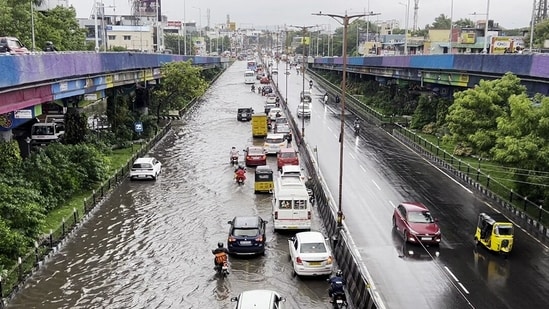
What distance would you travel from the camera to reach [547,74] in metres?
33.4

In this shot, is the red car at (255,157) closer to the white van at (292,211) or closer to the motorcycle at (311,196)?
the motorcycle at (311,196)

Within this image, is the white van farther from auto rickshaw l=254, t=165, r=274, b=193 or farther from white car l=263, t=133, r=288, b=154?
white car l=263, t=133, r=288, b=154

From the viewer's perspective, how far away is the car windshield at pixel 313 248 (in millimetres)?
22938

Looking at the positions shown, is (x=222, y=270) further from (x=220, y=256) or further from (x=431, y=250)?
(x=431, y=250)

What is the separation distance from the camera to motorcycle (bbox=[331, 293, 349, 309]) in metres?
19.9

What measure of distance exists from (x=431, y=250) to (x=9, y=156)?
73.5 ft

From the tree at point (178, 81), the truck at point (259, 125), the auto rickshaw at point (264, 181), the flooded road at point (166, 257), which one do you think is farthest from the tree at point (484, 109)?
the tree at point (178, 81)

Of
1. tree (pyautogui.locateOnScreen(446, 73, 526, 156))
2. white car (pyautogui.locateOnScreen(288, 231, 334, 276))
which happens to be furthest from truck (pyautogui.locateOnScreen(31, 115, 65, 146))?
white car (pyautogui.locateOnScreen(288, 231, 334, 276))

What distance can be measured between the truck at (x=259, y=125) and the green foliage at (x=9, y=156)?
29.0 meters

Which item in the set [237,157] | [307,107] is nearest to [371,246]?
[237,157]

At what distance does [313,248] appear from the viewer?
23.0 meters

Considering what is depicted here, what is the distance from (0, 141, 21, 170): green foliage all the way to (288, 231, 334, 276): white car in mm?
17288

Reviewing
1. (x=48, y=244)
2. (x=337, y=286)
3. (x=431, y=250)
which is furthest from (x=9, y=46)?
(x=431, y=250)

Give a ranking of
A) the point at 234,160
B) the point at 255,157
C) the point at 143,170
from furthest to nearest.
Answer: the point at 234,160 < the point at 255,157 < the point at 143,170
